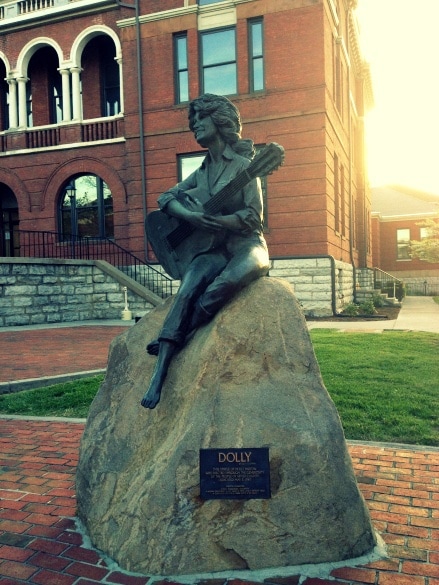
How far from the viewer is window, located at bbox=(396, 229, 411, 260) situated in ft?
140

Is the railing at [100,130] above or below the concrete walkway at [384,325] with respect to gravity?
above

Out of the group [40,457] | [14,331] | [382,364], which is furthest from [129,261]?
[40,457]

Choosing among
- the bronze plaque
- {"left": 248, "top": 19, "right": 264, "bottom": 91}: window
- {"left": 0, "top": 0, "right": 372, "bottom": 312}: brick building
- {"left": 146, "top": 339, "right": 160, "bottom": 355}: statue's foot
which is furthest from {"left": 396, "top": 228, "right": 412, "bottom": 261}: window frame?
the bronze plaque

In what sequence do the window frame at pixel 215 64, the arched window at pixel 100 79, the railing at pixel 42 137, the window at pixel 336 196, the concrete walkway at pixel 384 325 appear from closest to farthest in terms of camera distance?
the concrete walkway at pixel 384 325 → the window frame at pixel 215 64 → the window at pixel 336 196 → the railing at pixel 42 137 → the arched window at pixel 100 79

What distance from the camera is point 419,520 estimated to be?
11.3 ft

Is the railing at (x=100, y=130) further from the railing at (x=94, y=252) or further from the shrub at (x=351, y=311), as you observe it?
the shrub at (x=351, y=311)

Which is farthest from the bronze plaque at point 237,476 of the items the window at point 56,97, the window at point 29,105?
the window at point 29,105

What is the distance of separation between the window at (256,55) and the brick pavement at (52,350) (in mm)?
9552

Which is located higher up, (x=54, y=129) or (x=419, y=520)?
(x=54, y=129)

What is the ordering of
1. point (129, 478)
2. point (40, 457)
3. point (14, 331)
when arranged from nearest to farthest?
point (129, 478)
point (40, 457)
point (14, 331)

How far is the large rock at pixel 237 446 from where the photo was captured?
2.98m

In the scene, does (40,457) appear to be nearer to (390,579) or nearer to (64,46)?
(390,579)

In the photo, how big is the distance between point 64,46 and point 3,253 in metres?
8.95

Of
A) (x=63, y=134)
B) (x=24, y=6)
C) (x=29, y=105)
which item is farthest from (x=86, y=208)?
(x=24, y=6)
